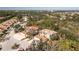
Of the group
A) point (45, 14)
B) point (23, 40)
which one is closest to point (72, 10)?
point (45, 14)

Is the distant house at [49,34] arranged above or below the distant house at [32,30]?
below

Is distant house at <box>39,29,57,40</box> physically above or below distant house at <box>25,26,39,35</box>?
below
